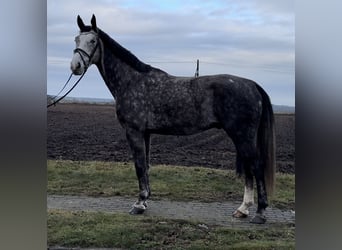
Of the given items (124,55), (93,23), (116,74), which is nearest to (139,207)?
(116,74)

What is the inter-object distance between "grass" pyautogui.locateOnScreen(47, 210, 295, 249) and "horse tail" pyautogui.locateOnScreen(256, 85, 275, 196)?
0.34 m

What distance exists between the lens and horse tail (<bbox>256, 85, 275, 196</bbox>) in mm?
3891

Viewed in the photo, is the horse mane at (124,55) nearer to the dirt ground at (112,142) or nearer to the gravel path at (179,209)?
the dirt ground at (112,142)

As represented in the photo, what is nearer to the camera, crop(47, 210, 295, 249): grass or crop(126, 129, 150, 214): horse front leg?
crop(47, 210, 295, 249): grass

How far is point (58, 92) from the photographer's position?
4.02 metres

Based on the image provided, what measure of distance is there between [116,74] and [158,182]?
2.71 feet

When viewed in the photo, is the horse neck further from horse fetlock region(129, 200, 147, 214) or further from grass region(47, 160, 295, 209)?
horse fetlock region(129, 200, 147, 214)

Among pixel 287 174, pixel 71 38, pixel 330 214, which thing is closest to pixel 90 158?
pixel 71 38

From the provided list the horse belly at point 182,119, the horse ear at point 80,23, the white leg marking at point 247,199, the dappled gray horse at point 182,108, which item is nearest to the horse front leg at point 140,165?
the dappled gray horse at point 182,108

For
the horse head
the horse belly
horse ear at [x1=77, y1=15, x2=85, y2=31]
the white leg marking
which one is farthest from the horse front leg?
horse ear at [x1=77, y1=15, x2=85, y2=31]

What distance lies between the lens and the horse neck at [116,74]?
405 cm

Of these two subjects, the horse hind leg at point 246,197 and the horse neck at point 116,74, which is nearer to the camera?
the horse hind leg at point 246,197

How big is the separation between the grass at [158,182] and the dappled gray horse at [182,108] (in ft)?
0.23

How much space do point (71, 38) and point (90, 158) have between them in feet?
2.82
